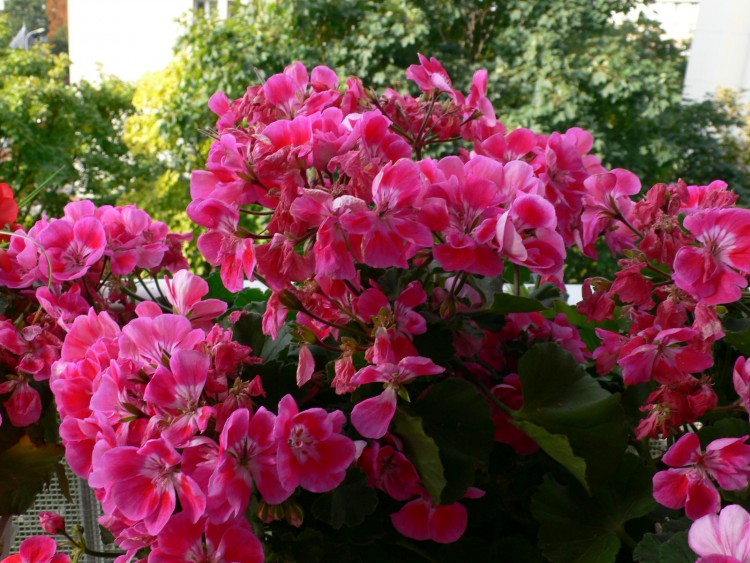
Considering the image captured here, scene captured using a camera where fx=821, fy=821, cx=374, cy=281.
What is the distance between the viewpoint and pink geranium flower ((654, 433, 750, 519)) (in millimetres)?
406

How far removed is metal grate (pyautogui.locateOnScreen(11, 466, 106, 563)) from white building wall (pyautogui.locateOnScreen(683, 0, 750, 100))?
4.92 metres

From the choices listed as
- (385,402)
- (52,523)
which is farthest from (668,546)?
(52,523)

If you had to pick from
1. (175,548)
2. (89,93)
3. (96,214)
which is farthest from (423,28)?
(175,548)

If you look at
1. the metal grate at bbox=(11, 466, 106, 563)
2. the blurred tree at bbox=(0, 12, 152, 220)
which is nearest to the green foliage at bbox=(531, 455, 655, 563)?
the metal grate at bbox=(11, 466, 106, 563)

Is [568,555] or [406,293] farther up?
[406,293]

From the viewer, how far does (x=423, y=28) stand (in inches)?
156

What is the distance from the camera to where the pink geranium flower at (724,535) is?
34cm

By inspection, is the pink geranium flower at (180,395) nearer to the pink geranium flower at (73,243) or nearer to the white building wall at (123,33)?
the pink geranium flower at (73,243)

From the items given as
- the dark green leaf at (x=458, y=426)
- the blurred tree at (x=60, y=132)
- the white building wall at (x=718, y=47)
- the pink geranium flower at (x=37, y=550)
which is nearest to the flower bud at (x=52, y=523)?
the pink geranium flower at (x=37, y=550)

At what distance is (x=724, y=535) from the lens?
1.13 feet

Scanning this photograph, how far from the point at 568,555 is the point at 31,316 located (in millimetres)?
407

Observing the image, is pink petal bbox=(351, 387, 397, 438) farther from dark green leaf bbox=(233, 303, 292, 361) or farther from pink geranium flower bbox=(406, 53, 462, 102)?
pink geranium flower bbox=(406, 53, 462, 102)

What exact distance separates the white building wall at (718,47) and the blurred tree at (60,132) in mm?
3366

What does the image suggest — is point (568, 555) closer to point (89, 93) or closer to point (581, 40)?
point (581, 40)
